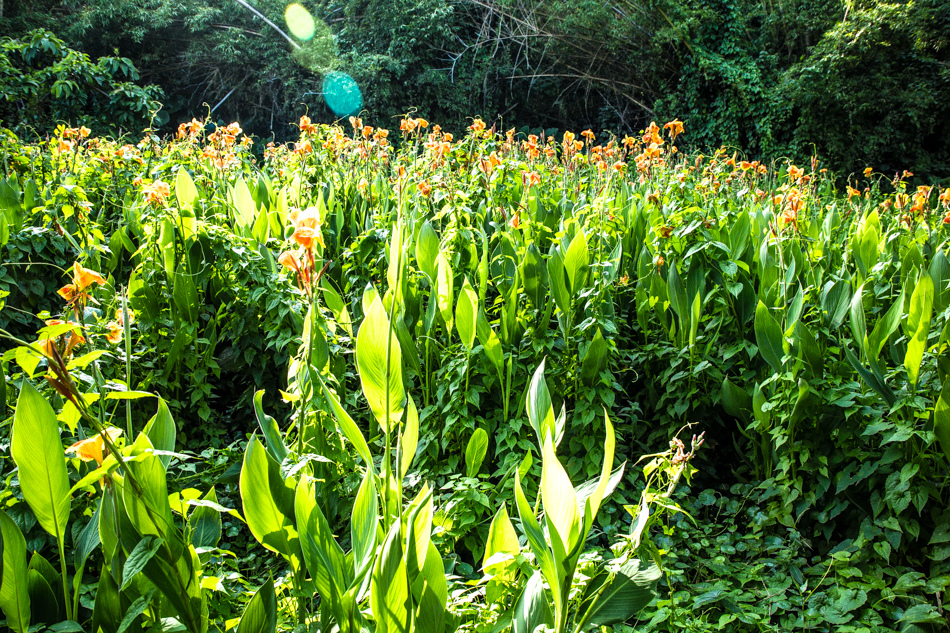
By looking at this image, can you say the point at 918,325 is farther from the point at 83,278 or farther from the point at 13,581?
the point at 13,581

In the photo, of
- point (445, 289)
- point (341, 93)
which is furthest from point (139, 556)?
point (341, 93)

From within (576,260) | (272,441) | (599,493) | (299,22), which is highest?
(299,22)

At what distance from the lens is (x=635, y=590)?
104cm

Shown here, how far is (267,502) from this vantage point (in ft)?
3.67

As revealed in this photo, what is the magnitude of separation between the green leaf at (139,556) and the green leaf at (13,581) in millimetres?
147

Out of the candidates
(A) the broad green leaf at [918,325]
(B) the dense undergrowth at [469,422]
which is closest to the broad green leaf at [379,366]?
(B) the dense undergrowth at [469,422]

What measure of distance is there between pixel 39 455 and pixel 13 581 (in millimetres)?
188

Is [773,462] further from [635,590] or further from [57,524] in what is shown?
[57,524]

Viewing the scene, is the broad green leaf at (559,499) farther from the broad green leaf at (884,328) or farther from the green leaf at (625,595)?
the broad green leaf at (884,328)

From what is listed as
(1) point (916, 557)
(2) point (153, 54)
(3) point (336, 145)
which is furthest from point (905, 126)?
(2) point (153, 54)

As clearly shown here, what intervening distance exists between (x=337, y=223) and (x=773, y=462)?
195 cm

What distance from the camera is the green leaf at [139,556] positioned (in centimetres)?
93

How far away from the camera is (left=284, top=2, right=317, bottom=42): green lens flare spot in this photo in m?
11.9

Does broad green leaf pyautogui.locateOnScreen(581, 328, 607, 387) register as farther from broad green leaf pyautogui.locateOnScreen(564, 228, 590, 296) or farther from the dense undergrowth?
broad green leaf pyautogui.locateOnScreen(564, 228, 590, 296)
